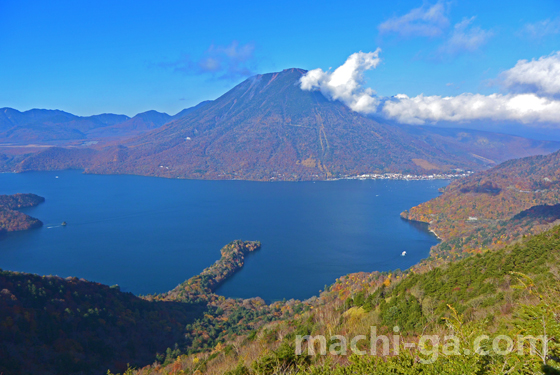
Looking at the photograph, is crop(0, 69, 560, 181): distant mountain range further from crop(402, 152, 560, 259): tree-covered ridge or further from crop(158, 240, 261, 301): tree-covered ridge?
crop(158, 240, 261, 301): tree-covered ridge

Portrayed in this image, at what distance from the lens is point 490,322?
6.38m

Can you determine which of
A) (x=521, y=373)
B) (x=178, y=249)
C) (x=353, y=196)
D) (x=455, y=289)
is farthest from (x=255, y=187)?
(x=521, y=373)

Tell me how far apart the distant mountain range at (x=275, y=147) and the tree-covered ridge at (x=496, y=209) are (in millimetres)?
45981

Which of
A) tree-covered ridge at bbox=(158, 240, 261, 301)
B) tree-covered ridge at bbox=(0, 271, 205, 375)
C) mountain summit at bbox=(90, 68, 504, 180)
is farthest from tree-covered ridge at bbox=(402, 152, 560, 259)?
mountain summit at bbox=(90, 68, 504, 180)

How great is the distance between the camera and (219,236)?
4219cm

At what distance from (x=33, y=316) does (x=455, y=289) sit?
17.5 m

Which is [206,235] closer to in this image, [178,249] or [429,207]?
[178,249]

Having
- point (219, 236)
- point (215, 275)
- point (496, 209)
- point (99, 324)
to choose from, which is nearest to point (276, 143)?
point (496, 209)

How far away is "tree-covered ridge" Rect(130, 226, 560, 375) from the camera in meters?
3.39

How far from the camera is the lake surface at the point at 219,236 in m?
30.8

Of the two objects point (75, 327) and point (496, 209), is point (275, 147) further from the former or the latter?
point (75, 327)

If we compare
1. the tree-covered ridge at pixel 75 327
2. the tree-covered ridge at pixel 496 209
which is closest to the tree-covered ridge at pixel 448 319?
the tree-covered ridge at pixel 75 327

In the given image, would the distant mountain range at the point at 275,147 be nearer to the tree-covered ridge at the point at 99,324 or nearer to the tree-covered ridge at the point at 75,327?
the tree-covered ridge at the point at 99,324

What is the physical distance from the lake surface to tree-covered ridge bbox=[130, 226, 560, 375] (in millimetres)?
16039
